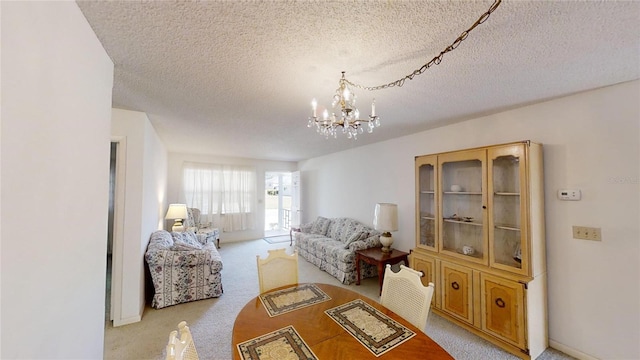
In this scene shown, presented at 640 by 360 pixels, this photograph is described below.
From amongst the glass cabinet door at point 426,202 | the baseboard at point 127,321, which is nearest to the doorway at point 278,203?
the baseboard at point 127,321

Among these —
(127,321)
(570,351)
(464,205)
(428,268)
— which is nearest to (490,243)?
(464,205)

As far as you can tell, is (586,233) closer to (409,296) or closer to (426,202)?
(426,202)

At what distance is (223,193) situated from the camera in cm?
630

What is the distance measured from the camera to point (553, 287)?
2.28 metres

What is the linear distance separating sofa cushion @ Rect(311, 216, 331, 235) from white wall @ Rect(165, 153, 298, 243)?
2.14 meters

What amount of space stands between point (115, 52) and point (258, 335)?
198 cm

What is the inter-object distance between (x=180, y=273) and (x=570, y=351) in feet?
13.5

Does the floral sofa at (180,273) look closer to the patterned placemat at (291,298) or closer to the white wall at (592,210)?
the patterned placemat at (291,298)

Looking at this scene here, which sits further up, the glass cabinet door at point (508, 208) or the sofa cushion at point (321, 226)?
the glass cabinet door at point (508, 208)

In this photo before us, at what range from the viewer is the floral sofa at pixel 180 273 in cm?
291

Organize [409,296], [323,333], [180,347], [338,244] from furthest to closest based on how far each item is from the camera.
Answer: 1. [338,244]
2. [409,296]
3. [323,333]
4. [180,347]

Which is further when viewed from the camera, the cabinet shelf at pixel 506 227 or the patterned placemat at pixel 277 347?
the cabinet shelf at pixel 506 227

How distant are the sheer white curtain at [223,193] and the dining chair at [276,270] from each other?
458 cm

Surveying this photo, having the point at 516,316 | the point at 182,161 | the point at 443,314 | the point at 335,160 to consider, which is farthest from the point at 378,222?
the point at 182,161
